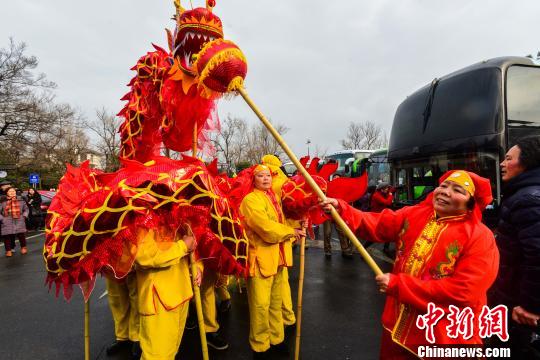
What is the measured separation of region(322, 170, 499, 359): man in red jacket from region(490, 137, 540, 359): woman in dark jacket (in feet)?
1.64

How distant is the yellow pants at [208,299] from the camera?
3.50m

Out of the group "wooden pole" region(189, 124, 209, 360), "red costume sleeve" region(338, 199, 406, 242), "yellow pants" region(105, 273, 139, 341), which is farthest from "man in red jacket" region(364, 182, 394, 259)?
"wooden pole" region(189, 124, 209, 360)

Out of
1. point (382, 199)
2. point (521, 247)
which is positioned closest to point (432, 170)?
point (382, 199)

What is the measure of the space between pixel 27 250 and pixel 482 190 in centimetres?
1080

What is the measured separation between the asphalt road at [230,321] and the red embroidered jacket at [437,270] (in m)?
1.72

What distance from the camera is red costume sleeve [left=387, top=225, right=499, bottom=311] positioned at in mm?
1690

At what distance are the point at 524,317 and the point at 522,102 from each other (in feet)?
13.2

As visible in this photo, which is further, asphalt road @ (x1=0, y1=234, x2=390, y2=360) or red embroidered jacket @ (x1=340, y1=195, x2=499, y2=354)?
asphalt road @ (x1=0, y1=234, x2=390, y2=360)

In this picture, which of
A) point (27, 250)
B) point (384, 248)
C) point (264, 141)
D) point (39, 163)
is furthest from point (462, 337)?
point (264, 141)

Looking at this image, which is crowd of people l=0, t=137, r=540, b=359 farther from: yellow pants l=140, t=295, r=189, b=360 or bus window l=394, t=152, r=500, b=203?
bus window l=394, t=152, r=500, b=203

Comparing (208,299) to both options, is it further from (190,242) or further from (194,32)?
(194,32)

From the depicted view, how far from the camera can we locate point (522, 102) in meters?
4.87

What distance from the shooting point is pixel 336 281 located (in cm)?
579

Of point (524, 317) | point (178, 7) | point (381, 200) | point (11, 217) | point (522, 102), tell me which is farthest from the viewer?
point (11, 217)
